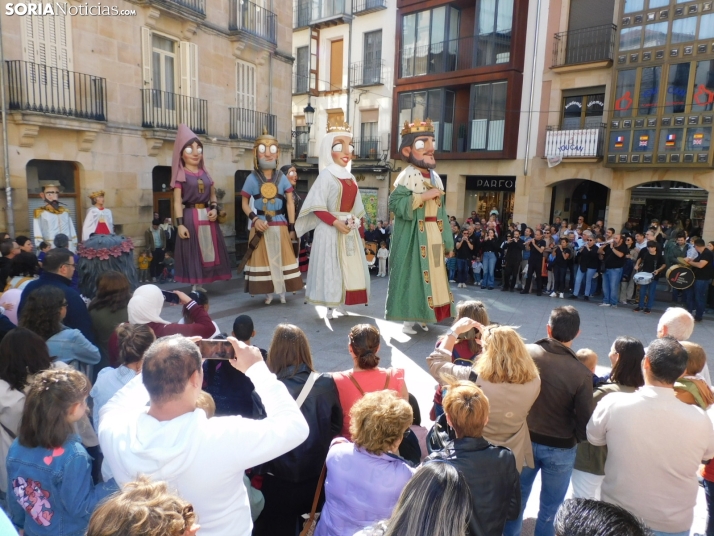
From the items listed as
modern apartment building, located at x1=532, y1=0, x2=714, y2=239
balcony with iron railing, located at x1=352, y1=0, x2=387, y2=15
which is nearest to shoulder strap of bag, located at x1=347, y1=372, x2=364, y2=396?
modern apartment building, located at x1=532, y1=0, x2=714, y2=239

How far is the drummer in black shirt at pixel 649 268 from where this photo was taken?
9.06 meters

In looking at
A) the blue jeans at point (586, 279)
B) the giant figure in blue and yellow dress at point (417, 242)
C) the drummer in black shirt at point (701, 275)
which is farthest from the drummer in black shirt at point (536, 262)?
the giant figure in blue and yellow dress at point (417, 242)

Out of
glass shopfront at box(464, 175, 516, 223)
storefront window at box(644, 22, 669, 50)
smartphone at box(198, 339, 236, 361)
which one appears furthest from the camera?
glass shopfront at box(464, 175, 516, 223)

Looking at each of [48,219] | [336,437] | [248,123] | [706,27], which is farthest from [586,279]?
[48,219]

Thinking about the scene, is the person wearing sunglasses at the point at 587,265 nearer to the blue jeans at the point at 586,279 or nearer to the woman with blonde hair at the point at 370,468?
the blue jeans at the point at 586,279

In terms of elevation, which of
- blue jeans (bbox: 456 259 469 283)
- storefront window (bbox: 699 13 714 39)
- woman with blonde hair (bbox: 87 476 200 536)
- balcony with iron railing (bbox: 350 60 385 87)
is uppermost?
balcony with iron railing (bbox: 350 60 385 87)

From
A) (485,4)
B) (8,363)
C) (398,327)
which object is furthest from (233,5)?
(8,363)

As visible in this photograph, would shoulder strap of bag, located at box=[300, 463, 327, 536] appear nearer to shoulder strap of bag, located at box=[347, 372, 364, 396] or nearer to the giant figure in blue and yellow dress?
shoulder strap of bag, located at box=[347, 372, 364, 396]

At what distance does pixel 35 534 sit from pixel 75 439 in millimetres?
374

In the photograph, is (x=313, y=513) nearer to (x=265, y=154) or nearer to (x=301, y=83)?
(x=265, y=154)

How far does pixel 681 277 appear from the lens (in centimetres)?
873

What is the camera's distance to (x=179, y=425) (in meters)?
1.69

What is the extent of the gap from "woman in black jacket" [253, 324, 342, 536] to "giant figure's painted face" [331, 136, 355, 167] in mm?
5373

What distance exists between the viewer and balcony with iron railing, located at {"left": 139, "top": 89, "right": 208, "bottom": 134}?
10.9 meters
